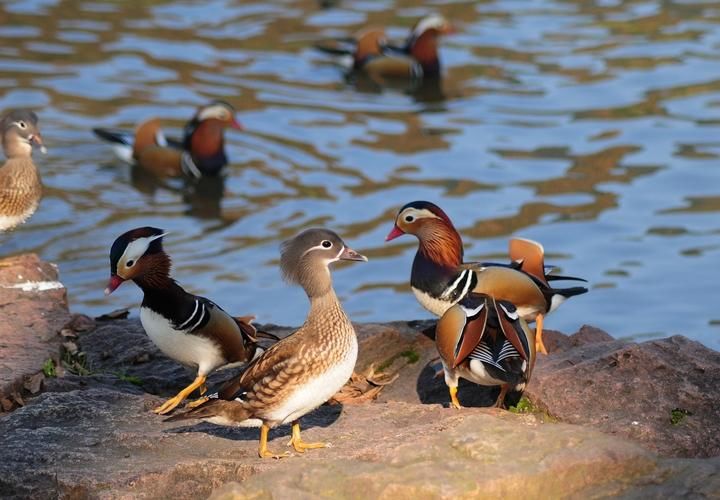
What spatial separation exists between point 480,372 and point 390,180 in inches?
247

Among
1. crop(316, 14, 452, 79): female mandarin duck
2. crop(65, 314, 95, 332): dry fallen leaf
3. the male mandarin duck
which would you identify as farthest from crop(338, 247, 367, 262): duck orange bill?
crop(316, 14, 452, 79): female mandarin duck

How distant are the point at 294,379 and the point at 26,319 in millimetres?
2412

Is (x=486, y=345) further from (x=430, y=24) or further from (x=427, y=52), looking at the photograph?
(x=430, y=24)

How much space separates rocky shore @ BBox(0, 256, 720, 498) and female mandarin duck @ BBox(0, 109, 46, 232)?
4.50 feet

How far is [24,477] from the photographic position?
17.0 ft

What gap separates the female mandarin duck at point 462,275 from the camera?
689cm

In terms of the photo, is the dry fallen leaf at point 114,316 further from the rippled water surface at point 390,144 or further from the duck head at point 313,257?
the duck head at point 313,257

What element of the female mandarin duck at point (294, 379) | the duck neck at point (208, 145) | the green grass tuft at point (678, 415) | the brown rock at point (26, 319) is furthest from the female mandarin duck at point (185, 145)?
the green grass tuft at point (678, 415)

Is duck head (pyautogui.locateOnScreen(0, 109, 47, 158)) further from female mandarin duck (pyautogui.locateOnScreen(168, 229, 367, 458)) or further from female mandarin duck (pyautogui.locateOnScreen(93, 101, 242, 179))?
female mandarin duck (pyautogui.locateOnScreen(168, 229, 367, 458))

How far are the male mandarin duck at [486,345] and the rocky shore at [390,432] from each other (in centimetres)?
15

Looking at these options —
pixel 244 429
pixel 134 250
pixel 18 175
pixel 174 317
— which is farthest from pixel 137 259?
pixel 18 175

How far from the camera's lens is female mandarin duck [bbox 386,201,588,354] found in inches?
271

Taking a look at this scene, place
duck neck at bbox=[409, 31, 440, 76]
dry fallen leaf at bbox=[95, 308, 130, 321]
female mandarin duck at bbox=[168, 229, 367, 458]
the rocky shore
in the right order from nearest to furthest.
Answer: the rocky shore < female mandarin duck at bbox=[168, 229, 367, 458] < dry fallen leaf at bbox=[95, 308, 130, 321] < duck neck at bbox=[409, 31, 440, 76]

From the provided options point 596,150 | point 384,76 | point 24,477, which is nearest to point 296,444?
point 24,477
